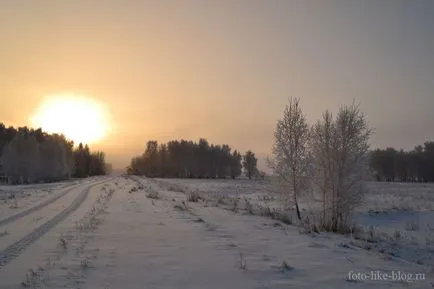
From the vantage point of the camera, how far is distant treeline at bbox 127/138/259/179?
6722 inches

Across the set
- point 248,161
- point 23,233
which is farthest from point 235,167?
point 23,233

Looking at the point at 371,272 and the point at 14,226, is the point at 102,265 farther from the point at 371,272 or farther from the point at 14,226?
the point at 14,226

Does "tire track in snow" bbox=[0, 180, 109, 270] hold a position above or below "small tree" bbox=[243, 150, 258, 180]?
below

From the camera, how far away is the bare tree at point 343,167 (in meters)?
20.0

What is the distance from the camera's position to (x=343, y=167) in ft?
66.3

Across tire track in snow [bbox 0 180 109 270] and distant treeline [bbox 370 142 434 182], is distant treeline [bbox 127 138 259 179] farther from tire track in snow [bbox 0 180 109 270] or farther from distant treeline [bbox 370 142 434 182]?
tire track in snow [bbox 0 180 109 270]

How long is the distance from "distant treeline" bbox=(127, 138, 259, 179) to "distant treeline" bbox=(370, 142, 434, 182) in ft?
166

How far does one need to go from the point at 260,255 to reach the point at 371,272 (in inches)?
113

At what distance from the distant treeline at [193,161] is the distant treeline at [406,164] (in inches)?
1989

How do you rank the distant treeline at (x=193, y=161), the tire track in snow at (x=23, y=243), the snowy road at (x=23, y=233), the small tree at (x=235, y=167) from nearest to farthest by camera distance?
1. the snowy road at (x=23, y=233)
2. the tire track in snow at (x=23, y=243)
3. the distant treeline at (x=193, y=161)
4. the small tree at (x=235, y=167)

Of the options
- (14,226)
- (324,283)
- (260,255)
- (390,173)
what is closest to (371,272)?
(324,283)

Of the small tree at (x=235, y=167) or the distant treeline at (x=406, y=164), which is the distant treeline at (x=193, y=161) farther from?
the distant treeline at (x=406, y=164)

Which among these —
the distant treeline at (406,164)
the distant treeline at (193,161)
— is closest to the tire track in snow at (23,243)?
the distant treeline at (406,164)

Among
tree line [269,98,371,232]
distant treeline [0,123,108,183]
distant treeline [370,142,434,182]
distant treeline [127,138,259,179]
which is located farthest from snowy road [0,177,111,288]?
distant treeline [127,138,259,179]
